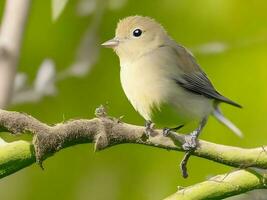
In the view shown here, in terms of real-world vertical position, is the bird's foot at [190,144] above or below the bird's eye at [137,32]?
below

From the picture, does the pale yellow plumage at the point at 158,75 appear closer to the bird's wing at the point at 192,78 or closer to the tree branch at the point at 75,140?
the bird's wing at the point at 192,78

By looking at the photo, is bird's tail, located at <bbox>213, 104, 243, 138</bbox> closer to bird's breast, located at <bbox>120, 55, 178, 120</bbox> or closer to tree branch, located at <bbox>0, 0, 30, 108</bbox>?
bird's breast, located at <bbox>120, 55, 178, 120</bbox>

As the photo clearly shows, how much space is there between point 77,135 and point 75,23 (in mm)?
871

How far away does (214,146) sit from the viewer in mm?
477

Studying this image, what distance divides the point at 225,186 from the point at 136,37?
641mm

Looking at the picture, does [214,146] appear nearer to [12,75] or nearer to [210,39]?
[12,75]

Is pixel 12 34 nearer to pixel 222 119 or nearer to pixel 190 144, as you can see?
pixel 222 119

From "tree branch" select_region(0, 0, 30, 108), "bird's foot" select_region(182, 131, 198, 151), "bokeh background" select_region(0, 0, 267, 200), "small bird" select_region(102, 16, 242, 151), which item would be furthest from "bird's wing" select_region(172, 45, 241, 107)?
"bird's foot" select_region(182, 131, 198, 151)

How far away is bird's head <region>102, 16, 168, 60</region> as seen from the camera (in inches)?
39.8

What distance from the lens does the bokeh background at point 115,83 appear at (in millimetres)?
1030

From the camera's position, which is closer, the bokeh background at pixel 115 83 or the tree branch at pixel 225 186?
the tree branch at pixel 225 186

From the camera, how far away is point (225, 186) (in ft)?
1.49

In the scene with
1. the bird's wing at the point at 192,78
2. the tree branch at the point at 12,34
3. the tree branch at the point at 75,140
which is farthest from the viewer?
the bird's wing at the point at 192,78

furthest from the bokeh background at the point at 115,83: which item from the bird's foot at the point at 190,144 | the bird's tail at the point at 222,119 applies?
the bird's foot at the point at 190,144
